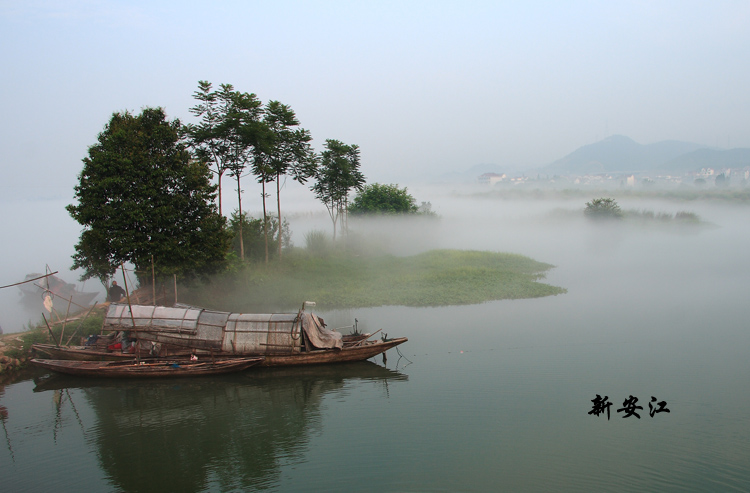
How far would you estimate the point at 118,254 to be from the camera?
1839 centimetres

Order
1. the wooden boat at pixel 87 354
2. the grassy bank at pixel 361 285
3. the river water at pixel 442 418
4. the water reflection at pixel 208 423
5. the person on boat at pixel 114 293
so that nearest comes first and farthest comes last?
the river water at pixel 442 418
the water reflection at pixel 208 423
the wooden boat at pixel 87 354
the person on boat at pixel 114 293
the grassy bank at pixel 361 285

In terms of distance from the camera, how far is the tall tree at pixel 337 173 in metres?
35.5

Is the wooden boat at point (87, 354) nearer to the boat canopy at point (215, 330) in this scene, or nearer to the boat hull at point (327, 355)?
the boat canopy at point (215, 330)

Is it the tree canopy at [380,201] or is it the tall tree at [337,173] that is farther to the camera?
the tree canopy at [380,201]

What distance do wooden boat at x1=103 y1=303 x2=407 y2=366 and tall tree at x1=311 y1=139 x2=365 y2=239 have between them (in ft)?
69.8

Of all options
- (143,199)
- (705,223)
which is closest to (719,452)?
(143,199)

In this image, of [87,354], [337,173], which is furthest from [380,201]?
[87,354]

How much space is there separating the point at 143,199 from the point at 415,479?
1470 cm

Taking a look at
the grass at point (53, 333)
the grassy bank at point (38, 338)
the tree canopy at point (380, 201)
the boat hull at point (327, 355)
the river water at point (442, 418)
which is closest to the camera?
the river water at point (442, 418)

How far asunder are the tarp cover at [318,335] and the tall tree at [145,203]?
6242 mm

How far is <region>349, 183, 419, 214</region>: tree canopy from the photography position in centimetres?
4878

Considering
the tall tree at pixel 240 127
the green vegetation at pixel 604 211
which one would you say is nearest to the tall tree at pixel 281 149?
the tall tree at pixel 240 127

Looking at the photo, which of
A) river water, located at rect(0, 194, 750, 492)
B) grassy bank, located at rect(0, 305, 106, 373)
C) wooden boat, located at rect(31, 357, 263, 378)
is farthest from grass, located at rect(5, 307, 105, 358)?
wooden boat, located at rect(31, 357, 263, 378)

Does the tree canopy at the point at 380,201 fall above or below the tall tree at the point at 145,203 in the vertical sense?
above
